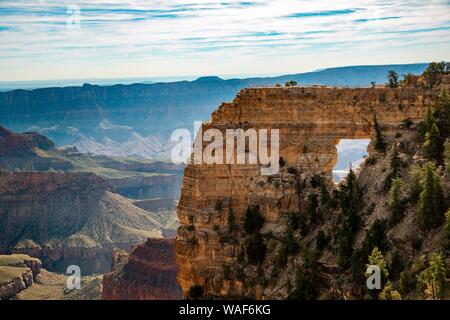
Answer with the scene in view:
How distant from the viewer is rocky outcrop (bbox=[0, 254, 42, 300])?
151m

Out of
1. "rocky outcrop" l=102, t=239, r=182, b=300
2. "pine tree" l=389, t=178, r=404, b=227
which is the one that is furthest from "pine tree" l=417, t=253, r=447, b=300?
"rocky outcrop" l=102, t=239, r=182, b=300

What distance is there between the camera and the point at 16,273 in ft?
517

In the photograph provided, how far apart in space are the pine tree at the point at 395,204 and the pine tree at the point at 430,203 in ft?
7.59

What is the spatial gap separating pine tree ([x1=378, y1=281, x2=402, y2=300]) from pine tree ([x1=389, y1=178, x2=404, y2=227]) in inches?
236

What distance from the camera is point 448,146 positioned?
57000mm

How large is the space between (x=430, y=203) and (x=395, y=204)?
3.77 m

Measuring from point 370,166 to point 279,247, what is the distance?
30.3ft

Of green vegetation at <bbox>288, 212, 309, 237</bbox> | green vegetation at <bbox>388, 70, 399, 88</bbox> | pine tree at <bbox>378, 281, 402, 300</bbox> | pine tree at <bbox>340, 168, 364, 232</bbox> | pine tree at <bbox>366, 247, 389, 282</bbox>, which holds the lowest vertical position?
pine tree at <bbox>378, 281, 402, 300</bbox>

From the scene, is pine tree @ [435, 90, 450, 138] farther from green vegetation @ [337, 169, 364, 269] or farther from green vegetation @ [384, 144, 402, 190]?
green vegetation @ [337, 169, 364, 269]

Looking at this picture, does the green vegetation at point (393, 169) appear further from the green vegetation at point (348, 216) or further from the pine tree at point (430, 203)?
the pine tree at point (430, 203)

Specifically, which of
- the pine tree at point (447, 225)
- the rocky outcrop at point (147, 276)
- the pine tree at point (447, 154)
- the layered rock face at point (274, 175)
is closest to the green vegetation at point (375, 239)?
the pine tree at point (447, 225)

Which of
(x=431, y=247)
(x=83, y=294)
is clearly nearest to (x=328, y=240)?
(x=431, y=247)

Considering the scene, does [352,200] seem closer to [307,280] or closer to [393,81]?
[307,280]

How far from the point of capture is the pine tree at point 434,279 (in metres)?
47.1
